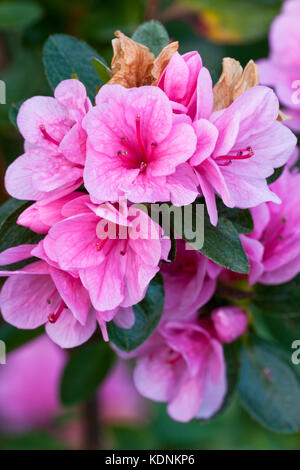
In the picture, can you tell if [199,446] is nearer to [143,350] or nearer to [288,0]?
[143,350]

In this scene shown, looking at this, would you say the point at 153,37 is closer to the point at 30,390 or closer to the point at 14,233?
the point at 14,233

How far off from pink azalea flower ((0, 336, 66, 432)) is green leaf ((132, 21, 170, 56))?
4.24ft

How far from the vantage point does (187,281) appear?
Answer: 94 centimetres

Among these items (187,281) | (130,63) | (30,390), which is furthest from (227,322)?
(30,390)

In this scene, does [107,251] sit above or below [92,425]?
above

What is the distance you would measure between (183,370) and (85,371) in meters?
0.44

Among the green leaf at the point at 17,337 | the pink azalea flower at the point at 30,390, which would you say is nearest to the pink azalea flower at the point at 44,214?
the green leaf at the point at 17,337

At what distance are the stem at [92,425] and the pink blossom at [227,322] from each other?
2.70 ft

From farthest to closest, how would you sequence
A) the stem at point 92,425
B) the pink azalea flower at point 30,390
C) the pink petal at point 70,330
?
the pink azalea flower at point 30,390, the stem at point 92,425, the pink petal at point 70,330

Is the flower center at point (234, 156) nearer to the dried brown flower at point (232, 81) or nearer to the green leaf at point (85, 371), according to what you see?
the dried brown flower at point (232, 81)

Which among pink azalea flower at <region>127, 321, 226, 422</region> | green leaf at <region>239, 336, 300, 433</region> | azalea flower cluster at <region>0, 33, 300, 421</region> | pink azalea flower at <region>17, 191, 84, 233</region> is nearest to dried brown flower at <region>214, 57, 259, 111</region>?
azalea flower cluster at <region>0, 33, 300, 421</region>

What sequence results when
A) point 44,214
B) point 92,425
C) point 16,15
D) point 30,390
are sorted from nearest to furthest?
1. point 44,214
2. point 16,15
3. point 92,425
4. point 30,390

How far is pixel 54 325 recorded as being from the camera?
0.84 m

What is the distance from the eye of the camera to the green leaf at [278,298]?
105 centimetres
